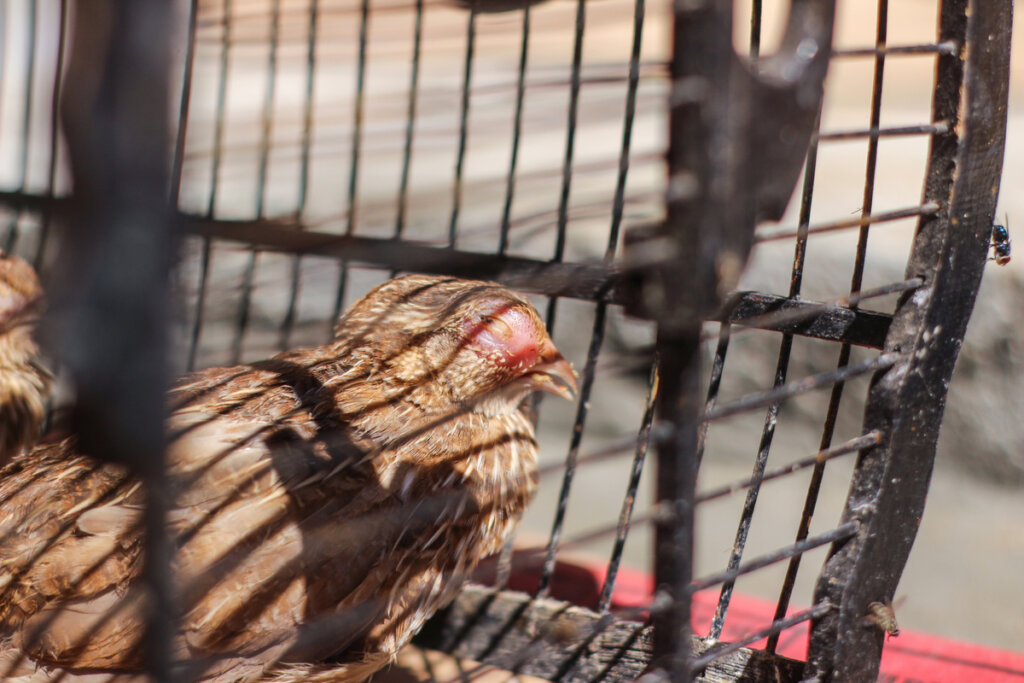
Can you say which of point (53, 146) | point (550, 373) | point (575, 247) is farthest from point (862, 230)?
point (575, 247)

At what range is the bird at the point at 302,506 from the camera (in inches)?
38.0

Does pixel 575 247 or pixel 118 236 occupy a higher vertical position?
pixel 575 247

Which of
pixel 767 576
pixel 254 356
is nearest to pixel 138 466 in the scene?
pixel 767 576

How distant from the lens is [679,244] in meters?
0.57

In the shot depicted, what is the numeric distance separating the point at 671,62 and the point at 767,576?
2.17 meters

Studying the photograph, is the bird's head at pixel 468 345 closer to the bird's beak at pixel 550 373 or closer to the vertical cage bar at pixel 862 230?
the bird's beak at pixel 550 373

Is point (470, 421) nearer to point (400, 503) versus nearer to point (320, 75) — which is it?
point (400, 503)

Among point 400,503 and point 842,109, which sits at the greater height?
point 842,109

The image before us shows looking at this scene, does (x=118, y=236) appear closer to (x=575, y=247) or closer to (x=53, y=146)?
(x=53, y=146)

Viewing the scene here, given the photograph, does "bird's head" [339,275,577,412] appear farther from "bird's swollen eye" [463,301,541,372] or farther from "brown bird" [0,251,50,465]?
"brown bird" [0,251,50,465]

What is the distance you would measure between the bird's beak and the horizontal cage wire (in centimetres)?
7

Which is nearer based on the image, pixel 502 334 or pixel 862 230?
pixel 862 230

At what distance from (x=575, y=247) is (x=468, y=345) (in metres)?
1.69

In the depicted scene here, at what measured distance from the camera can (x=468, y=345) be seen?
4.09ft
